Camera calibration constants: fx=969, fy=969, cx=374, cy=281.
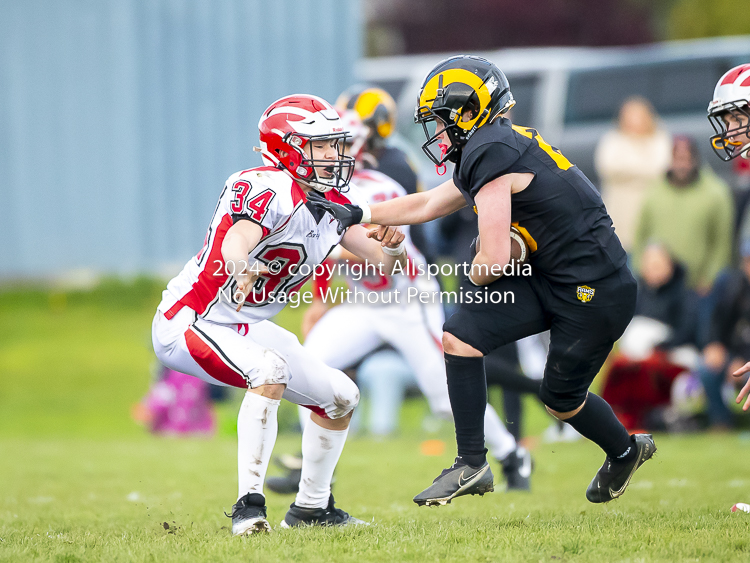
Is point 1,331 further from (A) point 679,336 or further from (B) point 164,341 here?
(B) point 164,341

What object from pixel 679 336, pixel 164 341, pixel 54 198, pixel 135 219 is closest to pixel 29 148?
pixel 54 198

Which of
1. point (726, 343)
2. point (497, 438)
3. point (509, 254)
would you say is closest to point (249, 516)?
point (509, 254)

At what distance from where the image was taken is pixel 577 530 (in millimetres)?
4148

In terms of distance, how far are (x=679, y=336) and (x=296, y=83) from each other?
780 cm

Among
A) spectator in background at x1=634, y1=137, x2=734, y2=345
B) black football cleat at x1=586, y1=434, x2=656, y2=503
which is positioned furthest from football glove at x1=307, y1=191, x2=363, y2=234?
spectator in background at x1=634, y1=137, x2=734, y2=345

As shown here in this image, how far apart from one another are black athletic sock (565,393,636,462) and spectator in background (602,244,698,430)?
4256mm

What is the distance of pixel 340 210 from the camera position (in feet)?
14.7

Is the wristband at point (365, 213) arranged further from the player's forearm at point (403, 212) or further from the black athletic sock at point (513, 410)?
the black athletic sock at point (513, 410)

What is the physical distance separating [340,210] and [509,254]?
84 cm

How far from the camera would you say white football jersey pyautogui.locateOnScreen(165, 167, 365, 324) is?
4145 millimetres

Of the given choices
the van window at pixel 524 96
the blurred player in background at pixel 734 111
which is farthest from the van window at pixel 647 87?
the blurred player in background at pixel 734 111

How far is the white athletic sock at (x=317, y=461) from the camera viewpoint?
468cm

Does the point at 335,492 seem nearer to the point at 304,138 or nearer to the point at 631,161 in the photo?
the point at 304,138

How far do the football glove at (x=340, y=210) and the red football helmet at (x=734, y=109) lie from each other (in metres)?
1.69
